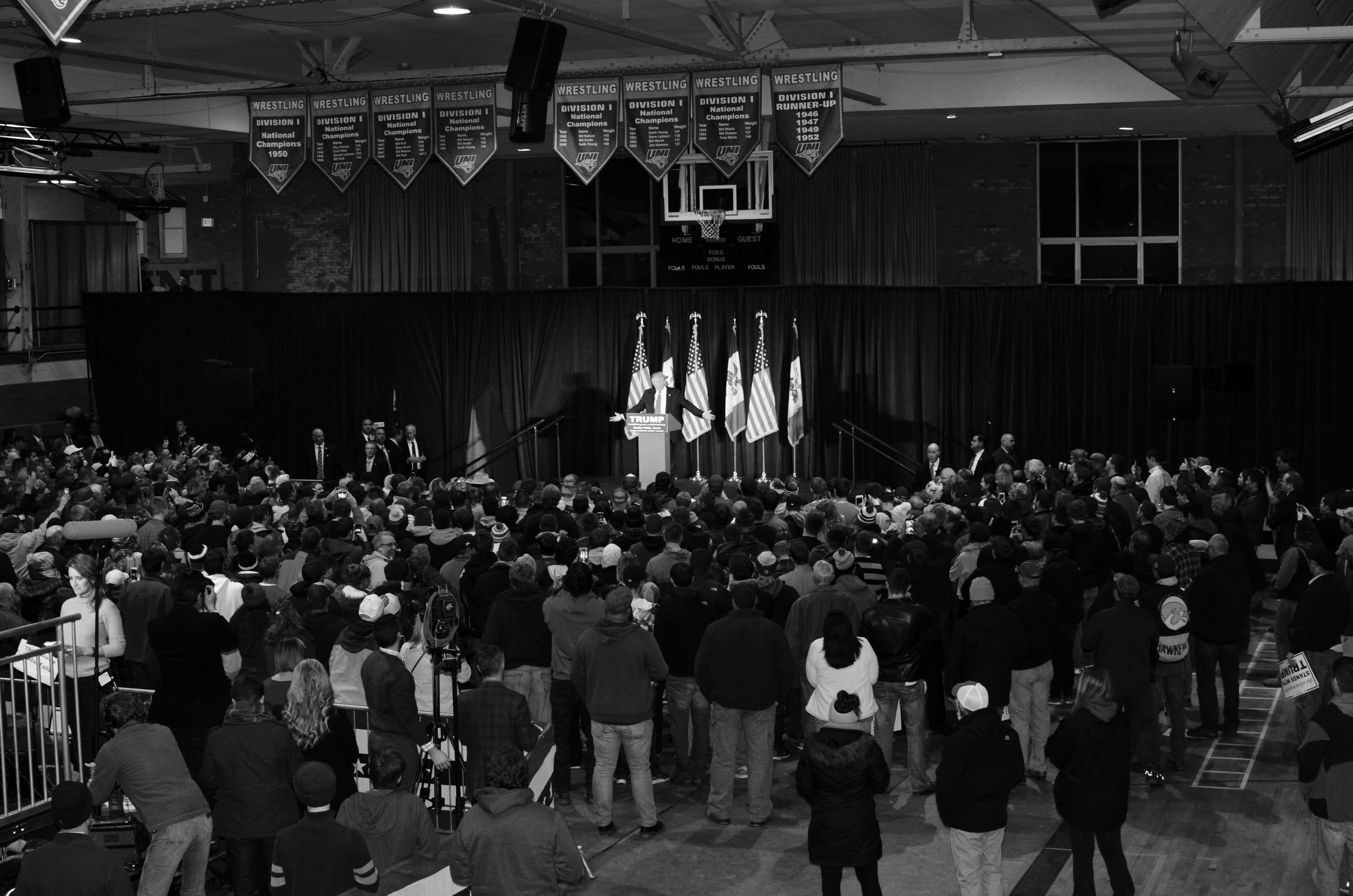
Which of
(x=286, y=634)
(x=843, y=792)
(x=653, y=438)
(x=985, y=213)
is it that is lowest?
(x=843, y=792)

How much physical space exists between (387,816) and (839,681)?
263 cm

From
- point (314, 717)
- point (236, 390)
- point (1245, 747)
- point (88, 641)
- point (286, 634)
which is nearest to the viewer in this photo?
point (314, 717)

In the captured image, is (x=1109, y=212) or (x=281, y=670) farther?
(x=1109, y=212)

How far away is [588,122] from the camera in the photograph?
583 inches

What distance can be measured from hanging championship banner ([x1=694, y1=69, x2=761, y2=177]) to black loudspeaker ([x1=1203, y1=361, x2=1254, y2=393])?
6.73 metres

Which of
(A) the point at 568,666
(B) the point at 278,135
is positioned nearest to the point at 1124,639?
(A) the point at 568,666

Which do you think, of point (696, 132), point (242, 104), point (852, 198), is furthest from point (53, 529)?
point (852, 198)

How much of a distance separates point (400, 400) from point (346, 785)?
1611 centimetres

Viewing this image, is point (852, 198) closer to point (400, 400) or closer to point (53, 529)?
point (400, 400)

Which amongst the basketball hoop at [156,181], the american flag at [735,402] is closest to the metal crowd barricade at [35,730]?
the american flag at [735,402]

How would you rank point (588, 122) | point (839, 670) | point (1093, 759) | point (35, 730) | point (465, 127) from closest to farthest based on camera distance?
1. point (1093, 759)
2. point (839, 670)
3. point (35, 730)
4. point (588, 122)
5. point (465, 127)

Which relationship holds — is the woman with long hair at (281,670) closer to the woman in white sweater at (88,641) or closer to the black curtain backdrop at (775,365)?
the woman in white sweater at (88,641)

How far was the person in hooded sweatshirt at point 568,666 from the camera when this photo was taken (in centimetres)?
855

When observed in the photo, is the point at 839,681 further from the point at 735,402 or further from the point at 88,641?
the point at 735,402
